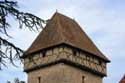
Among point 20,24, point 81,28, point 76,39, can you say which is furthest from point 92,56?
point 20,24

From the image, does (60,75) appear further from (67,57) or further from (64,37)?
(64,37)

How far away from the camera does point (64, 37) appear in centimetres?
2620

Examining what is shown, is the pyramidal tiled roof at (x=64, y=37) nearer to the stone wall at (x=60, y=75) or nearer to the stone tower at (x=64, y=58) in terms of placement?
the stone tower at (x=64, y=58)

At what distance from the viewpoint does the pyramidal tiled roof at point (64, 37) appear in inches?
1034

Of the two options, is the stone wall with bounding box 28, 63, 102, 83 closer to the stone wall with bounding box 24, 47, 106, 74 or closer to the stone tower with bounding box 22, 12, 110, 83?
the stone tower with bounding box 22, 12, 110, 83

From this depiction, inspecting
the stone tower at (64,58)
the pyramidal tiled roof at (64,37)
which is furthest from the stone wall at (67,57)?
the pyramidal tiled roof at (64,37)

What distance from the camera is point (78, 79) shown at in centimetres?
2606

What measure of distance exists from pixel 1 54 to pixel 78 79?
22.0 m

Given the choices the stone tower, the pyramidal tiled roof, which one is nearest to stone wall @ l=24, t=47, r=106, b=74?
the stone tower

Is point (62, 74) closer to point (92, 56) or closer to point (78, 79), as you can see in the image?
point (78, 79)

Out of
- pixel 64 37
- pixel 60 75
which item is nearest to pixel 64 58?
pixel 60 75

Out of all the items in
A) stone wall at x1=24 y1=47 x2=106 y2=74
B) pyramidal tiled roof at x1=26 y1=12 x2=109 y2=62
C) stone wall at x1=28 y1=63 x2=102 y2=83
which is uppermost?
pyramidal tiled roof at x1=26 y1=12 x2=109 y2=62

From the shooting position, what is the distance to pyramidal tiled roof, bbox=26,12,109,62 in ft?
86.2

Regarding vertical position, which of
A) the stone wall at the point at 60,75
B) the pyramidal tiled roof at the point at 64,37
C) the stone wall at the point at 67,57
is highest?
the pyramidal tiled roof at the point at 64,37
